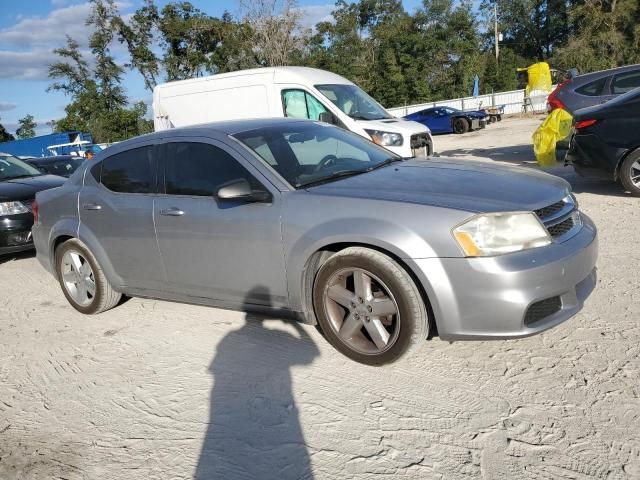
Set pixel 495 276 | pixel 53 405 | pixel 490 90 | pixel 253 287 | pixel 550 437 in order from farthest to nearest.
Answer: pixel 490 90 < pixel 253 287 < pixel 53 405 < pixel 495 276 < pixel 550 437

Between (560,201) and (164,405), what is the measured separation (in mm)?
A: 2664

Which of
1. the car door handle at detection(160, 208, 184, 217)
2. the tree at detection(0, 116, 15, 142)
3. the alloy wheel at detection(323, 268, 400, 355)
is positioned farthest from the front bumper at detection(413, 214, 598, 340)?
the tree at detection(0, 116, 15, 142)

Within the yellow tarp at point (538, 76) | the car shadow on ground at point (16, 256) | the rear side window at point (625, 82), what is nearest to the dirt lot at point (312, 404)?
the car shadow on ground at point (16, 256)

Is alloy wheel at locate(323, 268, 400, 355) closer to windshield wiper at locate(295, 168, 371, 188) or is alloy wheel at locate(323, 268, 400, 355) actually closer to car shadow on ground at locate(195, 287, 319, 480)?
car shadow on ground at locate(195, 287, 319, 480)

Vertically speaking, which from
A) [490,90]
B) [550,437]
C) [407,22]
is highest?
[407,22]

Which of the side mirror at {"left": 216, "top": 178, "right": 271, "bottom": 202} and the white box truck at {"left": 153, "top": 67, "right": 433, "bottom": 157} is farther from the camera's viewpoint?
the white box truck at {"left": 153, "top": 67, "right": 433, "bottom": 157}

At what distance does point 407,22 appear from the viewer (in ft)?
166

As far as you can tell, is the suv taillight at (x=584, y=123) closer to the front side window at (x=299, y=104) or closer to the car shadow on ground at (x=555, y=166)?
the car shadow on ground at (x=555, y=166)

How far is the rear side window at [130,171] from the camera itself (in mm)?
4246

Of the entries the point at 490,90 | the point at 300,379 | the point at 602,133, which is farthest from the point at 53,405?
the point at 490,90

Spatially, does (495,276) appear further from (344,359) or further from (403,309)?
(344,359)

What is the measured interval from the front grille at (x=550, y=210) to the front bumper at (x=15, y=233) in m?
6.34

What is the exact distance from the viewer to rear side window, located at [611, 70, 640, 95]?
1059cm

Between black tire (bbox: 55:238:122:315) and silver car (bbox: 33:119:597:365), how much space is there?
0.02 m
